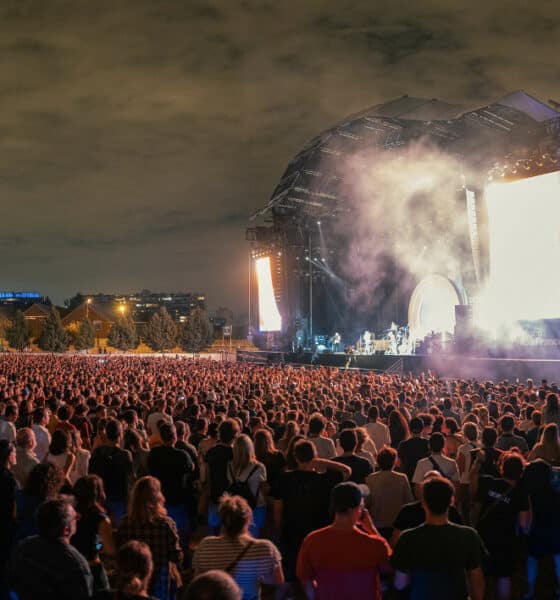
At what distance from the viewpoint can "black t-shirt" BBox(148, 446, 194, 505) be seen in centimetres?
596

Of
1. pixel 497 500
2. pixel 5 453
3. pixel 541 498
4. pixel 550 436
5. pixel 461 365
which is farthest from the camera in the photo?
pixel 461 365

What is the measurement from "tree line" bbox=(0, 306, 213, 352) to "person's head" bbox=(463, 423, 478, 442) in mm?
74901

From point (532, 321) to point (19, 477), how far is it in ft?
78.4

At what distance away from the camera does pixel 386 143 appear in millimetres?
36656

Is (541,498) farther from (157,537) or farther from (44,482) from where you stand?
(44,482)

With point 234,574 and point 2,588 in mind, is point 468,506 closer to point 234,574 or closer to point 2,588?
point 234,574

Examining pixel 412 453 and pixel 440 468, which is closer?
pixel 440 468

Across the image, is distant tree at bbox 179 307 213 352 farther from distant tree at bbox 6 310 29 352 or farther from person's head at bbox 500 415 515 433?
person's head at bbox 500 415 515 433

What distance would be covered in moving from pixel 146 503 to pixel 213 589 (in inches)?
71.7

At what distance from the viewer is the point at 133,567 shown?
2.98 m

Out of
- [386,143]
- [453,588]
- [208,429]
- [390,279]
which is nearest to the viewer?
[453,588]

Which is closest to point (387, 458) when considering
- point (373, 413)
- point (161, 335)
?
point (373, 413)

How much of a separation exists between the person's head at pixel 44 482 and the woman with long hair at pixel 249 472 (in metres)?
1.45

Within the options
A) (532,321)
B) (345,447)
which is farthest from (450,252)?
(345,447)
